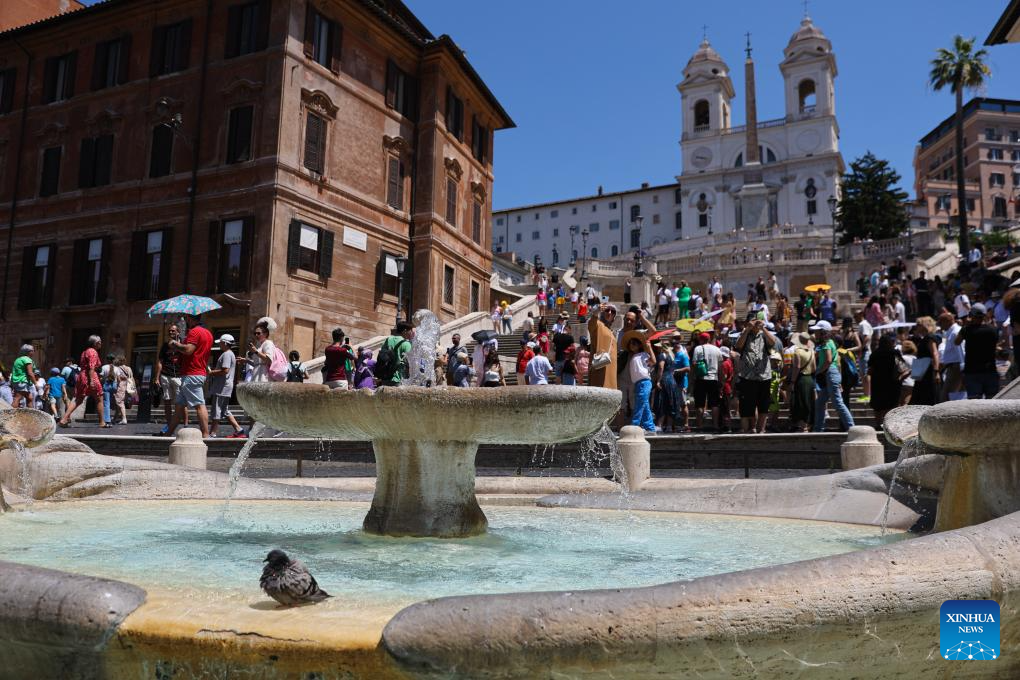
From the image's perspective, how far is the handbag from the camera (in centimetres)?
1119

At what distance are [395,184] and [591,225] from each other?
227ft

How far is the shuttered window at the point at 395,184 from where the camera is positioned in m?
28.6

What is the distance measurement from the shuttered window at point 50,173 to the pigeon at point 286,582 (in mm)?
30257

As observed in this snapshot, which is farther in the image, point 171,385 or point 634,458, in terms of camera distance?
point 171,385

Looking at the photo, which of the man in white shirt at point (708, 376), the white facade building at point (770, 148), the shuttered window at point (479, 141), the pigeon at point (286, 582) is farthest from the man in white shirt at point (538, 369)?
the white facade building at point (770, 148)

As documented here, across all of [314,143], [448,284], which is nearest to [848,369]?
[314,143]

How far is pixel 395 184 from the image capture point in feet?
94.8

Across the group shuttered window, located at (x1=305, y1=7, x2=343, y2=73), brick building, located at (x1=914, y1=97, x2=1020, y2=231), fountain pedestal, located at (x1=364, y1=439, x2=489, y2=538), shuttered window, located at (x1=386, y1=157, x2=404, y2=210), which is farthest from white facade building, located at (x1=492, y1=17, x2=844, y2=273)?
fountain pedestal, located at (x1=364, y1=439, x2=489, y2=538)

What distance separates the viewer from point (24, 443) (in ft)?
18.3

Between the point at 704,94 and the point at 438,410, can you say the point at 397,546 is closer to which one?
the point at 438,410

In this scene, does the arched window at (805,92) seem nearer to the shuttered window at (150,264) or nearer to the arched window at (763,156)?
the arched window at (763,156)

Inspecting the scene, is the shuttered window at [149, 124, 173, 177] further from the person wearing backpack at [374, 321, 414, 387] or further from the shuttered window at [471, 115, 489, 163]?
the person wearing backpack at [374, 321, 414, 387]

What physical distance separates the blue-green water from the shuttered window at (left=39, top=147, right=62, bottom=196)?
26329mm

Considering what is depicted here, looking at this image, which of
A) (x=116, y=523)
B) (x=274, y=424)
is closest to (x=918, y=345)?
(x=274, y=424)
